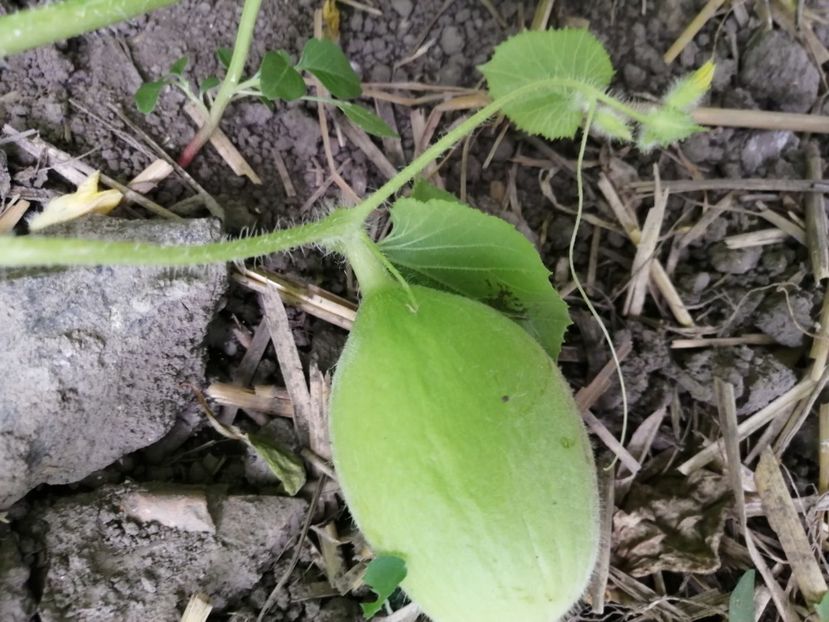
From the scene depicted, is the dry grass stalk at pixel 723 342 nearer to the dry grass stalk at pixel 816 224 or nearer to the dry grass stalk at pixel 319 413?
the dry grass stalk at pixel 816 224

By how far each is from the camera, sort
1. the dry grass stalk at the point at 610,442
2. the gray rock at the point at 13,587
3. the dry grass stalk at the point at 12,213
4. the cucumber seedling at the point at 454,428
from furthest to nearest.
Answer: the dry grass stalk at the point at 610,442
the dry grass stalk at the point at 12,213
the gray rock at the point at 13,587
the cucumber seedling at the point at 454,428

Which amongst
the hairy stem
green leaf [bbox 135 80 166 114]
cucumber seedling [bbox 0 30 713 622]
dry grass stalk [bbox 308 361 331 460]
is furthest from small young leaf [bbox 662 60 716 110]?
green leaf [bbox 135 80 166 114]

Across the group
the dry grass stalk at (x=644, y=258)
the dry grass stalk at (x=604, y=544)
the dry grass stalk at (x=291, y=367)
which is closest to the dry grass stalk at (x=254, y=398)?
the dry grass stalk at (x=291, y=367)

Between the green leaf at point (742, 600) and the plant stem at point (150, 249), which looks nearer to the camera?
the plant stem at point (150, 249)

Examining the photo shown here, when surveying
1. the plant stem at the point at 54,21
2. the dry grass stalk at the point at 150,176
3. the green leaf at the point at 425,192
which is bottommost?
the green leaf at the point at 425,192

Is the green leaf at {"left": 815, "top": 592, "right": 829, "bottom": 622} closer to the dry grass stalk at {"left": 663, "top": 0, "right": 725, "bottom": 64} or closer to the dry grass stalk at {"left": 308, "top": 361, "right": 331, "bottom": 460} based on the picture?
the dry grass stalk at {"left": 308, "top": 361, "right": 331, "bottom": 460}

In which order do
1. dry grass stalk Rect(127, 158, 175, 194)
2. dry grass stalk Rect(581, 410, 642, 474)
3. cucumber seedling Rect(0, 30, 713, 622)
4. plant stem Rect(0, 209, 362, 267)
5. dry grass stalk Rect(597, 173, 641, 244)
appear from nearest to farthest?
plant stem Rect(0, 209, 362, 267)
cucumber seedling Rect(0, 30, 713, 622)
dry grass stalk Rect(127, 158, 175, 194)
dry grass stalk Rect(581, 410, 642, 474)
dry grass stalk Rect(597, 173, 641, 244)

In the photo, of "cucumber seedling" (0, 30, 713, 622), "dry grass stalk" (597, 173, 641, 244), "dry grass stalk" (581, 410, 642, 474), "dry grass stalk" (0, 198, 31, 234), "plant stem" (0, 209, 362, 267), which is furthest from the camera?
"dry grass stalk" (597, 173, 641, 244)
